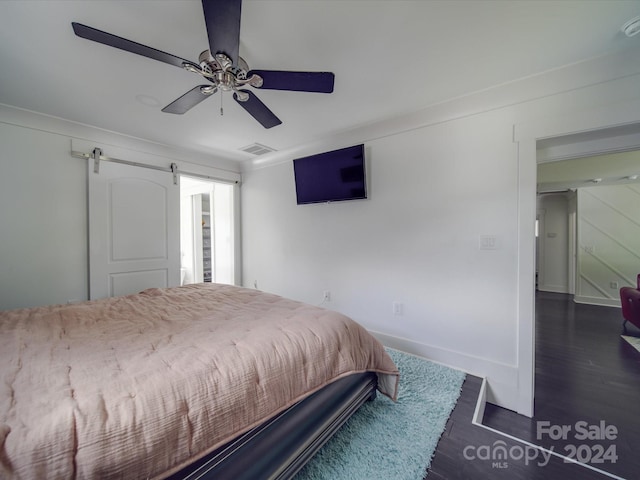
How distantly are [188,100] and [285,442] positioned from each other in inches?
84.8

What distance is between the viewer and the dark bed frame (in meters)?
0.92

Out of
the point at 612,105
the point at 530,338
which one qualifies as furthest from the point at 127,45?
the point at 530,338

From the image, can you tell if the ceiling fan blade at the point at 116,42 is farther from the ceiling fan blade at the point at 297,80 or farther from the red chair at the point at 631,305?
the red chair at the point at 631,305

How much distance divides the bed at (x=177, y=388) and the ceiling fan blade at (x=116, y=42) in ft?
4.78

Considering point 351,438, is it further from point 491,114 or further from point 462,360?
point 491,114

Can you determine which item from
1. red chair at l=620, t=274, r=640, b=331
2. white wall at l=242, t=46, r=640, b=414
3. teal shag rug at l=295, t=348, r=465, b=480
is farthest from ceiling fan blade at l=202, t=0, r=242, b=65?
red chair at l=620, t=274, r=640, b=331

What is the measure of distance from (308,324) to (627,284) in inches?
249

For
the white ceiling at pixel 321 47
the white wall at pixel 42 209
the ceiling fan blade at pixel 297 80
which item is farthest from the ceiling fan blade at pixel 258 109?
the white wall at pixel 42 209

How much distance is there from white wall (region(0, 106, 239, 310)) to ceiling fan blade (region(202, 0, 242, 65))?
240cm

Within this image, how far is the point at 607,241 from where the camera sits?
4.59 m

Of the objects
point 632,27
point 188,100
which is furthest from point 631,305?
point 188,100

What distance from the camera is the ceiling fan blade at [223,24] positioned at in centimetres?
101

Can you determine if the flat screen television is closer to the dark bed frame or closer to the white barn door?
the white barn door

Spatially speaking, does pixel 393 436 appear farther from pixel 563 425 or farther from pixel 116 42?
pixel 116 42
